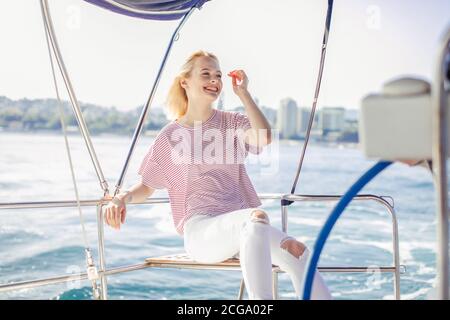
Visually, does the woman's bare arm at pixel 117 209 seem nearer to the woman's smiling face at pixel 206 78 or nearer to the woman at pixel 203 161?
the woman at pixel 203 161

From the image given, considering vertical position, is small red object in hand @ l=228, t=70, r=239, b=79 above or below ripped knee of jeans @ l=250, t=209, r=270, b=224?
above

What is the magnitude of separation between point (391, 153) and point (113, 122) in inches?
604

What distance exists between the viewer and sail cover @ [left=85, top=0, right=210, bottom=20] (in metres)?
2.35

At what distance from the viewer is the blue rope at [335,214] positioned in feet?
3.59

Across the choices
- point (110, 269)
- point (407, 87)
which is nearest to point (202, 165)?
point (110, 269)

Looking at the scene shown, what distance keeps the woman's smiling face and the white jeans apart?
464 mm

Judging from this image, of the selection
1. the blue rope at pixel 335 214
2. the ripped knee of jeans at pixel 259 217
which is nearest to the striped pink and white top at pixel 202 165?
the ripped knee of jeans at pixel 259 217

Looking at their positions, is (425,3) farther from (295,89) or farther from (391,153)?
(391,153)

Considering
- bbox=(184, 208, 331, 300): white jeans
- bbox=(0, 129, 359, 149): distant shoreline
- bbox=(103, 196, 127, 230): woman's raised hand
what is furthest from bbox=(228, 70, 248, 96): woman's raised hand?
bbox=(0, 129, 359, 149): distant shoreline

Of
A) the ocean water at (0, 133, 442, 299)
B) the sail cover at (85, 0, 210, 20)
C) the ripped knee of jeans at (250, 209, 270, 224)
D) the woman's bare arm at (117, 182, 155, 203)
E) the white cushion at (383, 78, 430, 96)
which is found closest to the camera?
the white cushion at (383, 78, 430, 96)

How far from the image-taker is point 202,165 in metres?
2.15

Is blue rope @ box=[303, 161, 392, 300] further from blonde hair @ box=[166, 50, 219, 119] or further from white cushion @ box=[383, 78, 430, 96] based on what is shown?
blonde hair @ box=[166, 50, 219, 119]

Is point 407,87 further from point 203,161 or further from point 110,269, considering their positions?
point 110,269

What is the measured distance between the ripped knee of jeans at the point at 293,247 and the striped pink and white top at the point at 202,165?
0.39 metres
